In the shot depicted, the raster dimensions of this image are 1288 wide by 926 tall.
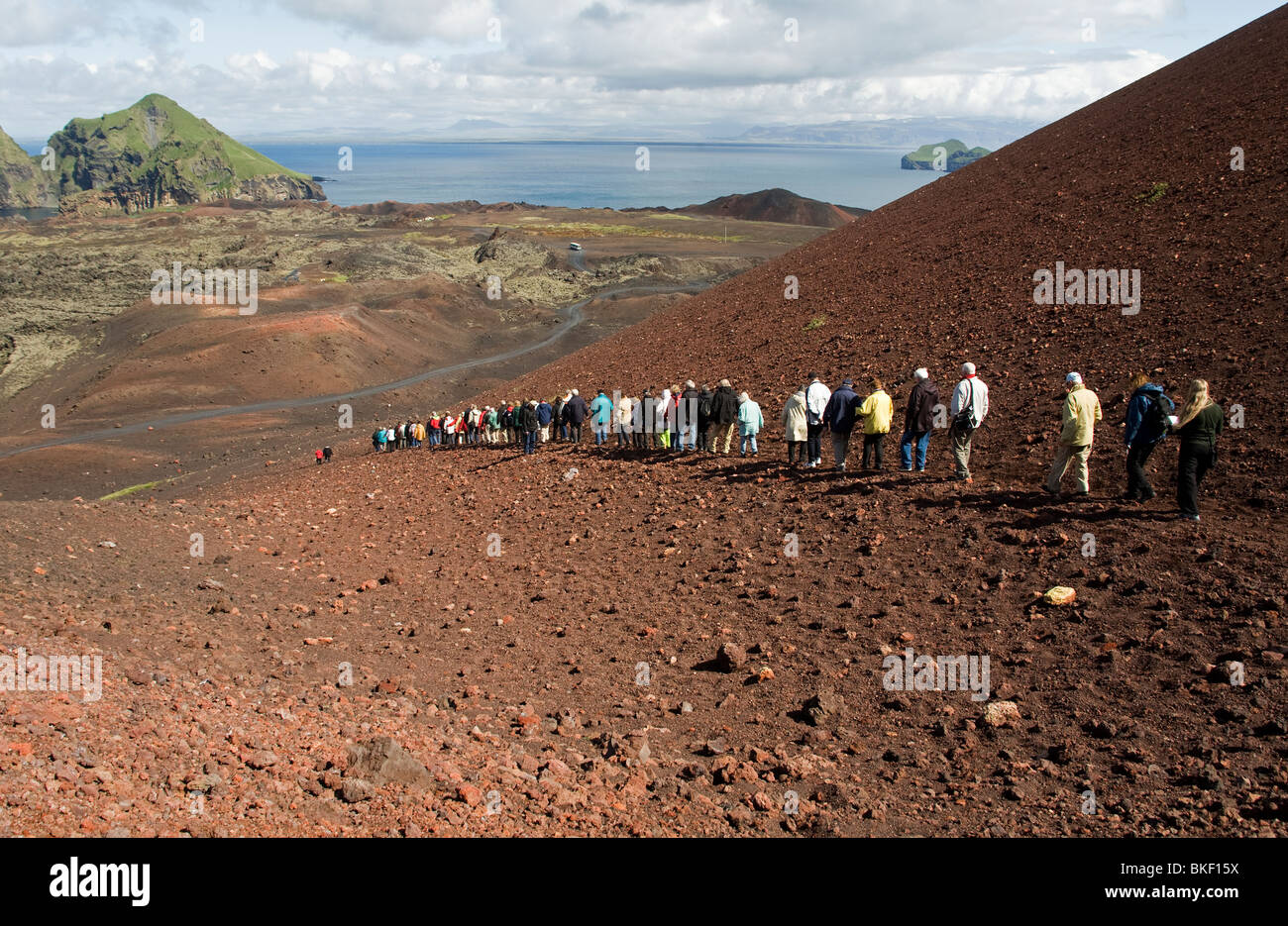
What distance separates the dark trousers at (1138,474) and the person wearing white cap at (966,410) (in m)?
2.00

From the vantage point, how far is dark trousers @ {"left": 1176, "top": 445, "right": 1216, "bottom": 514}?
33.3 feet

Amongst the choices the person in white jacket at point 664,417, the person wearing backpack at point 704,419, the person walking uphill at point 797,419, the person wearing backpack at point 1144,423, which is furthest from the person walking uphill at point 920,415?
the person in white jacket at point 664,417

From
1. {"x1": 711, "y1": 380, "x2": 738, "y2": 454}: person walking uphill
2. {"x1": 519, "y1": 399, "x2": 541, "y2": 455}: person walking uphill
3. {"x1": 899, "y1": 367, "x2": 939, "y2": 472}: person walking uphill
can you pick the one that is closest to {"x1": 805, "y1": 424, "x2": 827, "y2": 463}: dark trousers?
{"x1": 899, "y1": 367, "x2": 939, "y2": 472}: person walking uphill

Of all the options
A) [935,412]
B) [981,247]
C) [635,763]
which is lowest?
[635,763]

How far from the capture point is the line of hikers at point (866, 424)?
10430 millimetres

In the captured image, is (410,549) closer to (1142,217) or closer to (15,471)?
(1142,217)

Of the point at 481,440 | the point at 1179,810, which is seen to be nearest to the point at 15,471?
the point at 481,440

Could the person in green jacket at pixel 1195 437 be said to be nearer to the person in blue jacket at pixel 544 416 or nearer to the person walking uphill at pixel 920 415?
the person walking uphill at pixel 920 415

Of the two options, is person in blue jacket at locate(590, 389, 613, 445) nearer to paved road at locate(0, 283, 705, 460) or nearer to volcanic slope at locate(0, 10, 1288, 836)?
volcanic slope at locate(0, 10, 1288, 836)

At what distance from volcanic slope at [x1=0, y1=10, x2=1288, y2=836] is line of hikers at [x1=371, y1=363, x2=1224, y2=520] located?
0.48m

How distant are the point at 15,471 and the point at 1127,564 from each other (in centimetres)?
3414

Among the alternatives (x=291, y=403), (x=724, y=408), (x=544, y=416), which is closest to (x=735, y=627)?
(x=724, y=408)

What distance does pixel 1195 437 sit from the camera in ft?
33.1

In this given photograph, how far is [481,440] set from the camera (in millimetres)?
23828
